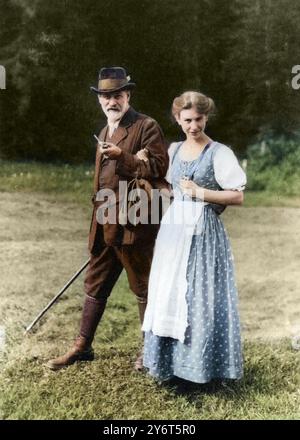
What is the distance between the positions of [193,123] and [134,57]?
0.70 m

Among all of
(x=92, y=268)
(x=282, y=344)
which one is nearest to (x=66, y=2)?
(x=92, y=268)

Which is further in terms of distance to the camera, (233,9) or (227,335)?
(233,9)

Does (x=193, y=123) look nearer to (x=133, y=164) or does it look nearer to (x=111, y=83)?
(x=133, y=164)

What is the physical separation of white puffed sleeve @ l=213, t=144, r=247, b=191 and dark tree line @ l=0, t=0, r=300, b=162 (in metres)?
0.51

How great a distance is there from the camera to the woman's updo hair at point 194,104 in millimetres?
4293

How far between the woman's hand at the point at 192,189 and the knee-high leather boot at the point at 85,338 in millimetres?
934

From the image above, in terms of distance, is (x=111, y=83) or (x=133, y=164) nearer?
(x=133, y=164)

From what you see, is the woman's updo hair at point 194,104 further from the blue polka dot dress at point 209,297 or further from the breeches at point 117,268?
the breeches at point 117,268

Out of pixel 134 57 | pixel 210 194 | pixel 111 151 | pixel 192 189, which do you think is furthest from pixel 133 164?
pixel 134 57

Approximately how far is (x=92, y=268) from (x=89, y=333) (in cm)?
43

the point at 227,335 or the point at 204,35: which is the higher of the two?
the point at 204,35

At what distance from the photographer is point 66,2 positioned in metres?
4.67

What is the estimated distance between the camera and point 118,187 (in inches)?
172
